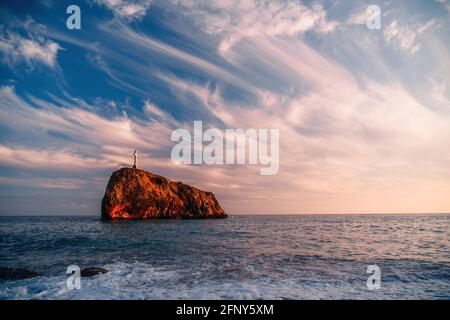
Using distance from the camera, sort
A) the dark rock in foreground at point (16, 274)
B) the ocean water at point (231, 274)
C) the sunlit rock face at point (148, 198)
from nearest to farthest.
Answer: the ocean water at point (231, 274), the dark rock in foreground at point (16, 274), the sunlit rock face at point (148, 198)

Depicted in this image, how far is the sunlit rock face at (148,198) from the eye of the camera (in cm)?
7138

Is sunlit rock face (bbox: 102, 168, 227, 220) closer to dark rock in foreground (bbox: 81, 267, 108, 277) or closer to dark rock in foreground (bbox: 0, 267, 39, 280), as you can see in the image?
dark rock in foreground (bbox: 0, 267, 39, 280)

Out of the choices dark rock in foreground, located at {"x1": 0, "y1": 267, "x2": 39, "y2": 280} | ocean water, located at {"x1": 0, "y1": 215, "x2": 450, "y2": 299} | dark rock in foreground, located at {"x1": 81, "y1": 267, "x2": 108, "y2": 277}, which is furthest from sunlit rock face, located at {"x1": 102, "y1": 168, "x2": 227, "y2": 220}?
dark rock in foreground, located at {"x1": 81, "y1": 267, "x2": 108, "y2": 277}

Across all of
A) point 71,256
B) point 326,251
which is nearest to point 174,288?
point 71,256

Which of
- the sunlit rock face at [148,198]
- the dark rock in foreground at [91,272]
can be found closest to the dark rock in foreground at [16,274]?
the dark rock in foreground at [91,272]

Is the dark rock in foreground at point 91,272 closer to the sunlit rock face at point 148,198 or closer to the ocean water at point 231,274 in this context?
the ocean water at point 231,274

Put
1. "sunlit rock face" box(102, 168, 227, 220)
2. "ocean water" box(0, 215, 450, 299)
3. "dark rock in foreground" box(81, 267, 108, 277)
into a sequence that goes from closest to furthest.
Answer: "ocean water" box(0, 215, 450, 299), "dark rock in foreground" box(81, 267, 108, 277), "sunlit rock face" box(102, 168, 227, 220)

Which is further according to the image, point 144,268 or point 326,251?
point 326,251

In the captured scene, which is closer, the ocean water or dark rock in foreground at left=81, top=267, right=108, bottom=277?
the ocean water

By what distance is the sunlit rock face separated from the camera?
2810 inches

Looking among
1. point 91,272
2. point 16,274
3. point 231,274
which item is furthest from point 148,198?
point 231,274

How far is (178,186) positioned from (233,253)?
3195 inches
